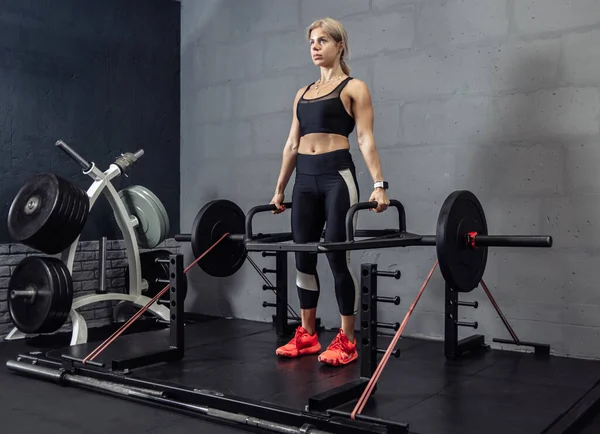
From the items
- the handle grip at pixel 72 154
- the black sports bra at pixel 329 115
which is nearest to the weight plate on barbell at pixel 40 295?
the handle grip at pixel 72 154

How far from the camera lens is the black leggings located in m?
2.57

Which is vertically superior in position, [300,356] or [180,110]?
[180,110]

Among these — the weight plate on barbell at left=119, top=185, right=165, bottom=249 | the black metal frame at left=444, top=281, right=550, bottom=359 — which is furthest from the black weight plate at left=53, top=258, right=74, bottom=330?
the black metal frame at left=444, top=281, right=550, bottom=359

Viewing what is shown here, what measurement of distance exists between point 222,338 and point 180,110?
1765mm

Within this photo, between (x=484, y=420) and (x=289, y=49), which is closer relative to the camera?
(x=484, y=420)

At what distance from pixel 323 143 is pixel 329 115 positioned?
0.12 metres

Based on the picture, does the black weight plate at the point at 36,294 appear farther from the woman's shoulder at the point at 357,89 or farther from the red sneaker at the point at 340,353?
the woman's shoulder at the point at 357,89

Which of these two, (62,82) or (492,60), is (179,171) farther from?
(492,60)

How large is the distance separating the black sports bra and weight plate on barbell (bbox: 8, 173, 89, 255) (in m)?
1.21

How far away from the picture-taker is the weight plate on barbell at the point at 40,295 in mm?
2953

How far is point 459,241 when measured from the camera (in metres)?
2.28

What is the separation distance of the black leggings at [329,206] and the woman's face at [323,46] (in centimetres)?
40

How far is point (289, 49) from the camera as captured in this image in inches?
150

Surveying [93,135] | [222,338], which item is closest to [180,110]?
[93,135]
